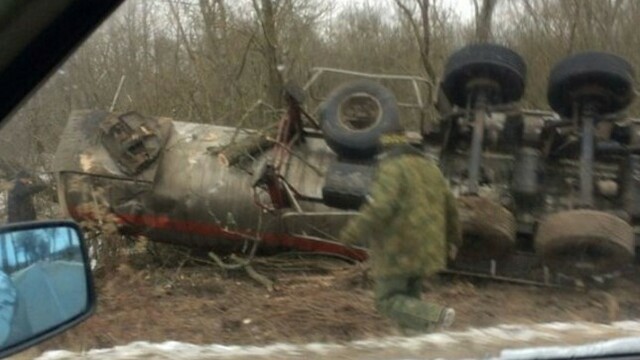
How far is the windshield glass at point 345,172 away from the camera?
615cm

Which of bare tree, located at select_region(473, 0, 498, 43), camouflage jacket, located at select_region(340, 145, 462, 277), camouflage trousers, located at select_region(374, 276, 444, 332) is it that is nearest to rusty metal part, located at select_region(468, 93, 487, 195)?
bare tree, located at select_region(473, 0, 498, 43)

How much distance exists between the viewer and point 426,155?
681cm

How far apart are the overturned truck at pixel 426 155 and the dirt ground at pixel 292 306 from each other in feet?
0.71

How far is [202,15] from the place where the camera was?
26.9 feet

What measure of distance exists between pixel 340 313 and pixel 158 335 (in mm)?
1003

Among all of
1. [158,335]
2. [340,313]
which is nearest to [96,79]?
[158,335]

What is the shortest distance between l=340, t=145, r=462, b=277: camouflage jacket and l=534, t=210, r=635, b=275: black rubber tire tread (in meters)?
0.86

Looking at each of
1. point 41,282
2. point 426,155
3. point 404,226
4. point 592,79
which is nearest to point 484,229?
point 426,155

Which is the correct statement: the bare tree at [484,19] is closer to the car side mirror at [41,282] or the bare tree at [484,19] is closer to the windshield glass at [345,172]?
the windshield glass at [345,172]

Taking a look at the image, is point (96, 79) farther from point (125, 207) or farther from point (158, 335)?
point (125, 207)

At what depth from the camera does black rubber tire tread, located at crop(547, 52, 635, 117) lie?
670 centimetres

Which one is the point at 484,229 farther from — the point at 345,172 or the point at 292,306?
the point at 292,306

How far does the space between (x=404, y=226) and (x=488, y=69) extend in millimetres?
1178

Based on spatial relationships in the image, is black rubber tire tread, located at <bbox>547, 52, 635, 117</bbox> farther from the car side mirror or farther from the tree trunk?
the car side mirror
